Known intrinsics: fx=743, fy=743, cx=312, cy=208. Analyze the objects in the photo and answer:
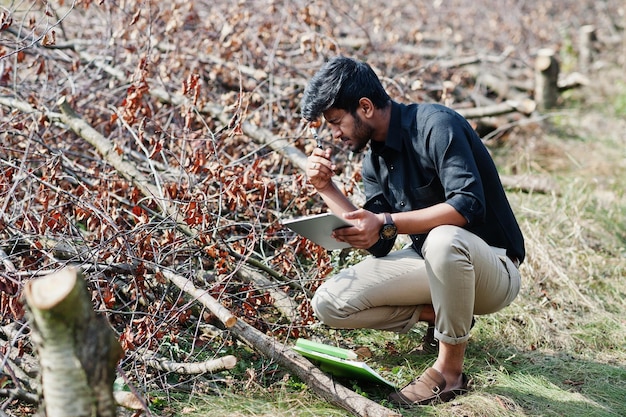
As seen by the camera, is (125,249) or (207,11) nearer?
(125,249)

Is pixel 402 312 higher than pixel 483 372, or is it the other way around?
pixel 402 312

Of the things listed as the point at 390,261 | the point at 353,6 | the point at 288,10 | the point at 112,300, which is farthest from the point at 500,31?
the point at 112,300

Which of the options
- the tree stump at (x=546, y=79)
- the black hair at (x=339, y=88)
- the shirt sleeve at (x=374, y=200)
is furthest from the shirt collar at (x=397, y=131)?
the tree stump at (x=546, y=79)

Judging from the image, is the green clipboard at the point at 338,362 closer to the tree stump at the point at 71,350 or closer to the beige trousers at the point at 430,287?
the beige trousers at the point at 430,287

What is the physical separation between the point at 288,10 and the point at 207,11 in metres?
1.04

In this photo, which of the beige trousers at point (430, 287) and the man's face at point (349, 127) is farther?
the man's face at point (349, 127)

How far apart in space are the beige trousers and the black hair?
634 mm

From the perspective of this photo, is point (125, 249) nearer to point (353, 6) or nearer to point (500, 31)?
point (353, 6)

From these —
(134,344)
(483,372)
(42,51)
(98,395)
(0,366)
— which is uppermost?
(42,51)

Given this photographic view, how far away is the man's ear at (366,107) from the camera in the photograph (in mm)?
3057

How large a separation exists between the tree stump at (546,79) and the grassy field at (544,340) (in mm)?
1520

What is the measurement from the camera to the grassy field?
3039 mm

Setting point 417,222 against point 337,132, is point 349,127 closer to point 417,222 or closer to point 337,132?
point 337,132

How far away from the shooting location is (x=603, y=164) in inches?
265
